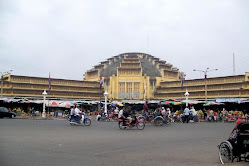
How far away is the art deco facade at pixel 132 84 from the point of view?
7681 cm

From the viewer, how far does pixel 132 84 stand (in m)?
93.8

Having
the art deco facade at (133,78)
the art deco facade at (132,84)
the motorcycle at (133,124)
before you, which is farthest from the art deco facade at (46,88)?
the motorcycle at (133,124)

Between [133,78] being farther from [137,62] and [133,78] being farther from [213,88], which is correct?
[213,88]

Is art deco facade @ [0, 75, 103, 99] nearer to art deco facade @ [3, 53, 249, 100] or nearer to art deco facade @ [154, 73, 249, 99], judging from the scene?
art deco facade @ [3, 53, 249, 100]

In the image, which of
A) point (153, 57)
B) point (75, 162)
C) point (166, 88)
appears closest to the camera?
point (75, 162)

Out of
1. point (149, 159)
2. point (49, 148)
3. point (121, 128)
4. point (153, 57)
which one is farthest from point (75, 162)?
point (153, 57)

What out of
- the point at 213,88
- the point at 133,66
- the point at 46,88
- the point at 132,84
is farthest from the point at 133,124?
the point at 133,66

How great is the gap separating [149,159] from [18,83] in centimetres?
7600

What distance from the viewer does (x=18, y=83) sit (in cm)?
7888

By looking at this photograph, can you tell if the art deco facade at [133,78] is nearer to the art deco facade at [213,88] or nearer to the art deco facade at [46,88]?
the art deco facade at [213,88]

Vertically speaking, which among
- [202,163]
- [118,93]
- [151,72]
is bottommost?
[202,163]

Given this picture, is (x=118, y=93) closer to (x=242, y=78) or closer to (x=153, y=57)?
(x=153, y=57)

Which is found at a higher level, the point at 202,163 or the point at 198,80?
the point at 198,80

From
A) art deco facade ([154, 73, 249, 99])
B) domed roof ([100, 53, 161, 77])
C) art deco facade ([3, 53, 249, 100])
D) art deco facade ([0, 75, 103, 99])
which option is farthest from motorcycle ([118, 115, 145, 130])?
domed roof ([100, 53, 161, 77])
